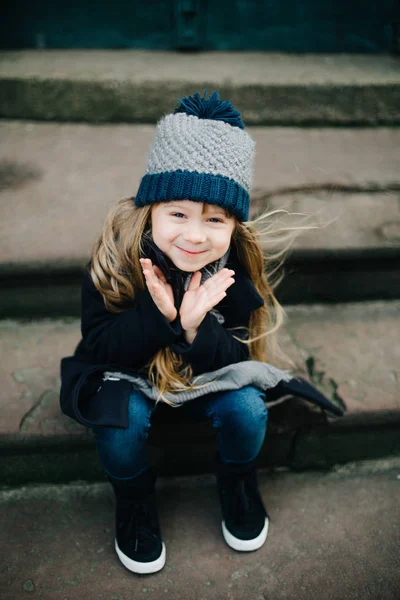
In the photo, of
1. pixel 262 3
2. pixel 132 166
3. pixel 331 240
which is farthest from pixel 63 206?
pixel 262 3

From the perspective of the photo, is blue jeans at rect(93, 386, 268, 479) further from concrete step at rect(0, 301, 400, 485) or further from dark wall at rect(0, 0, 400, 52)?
dark wall at rect(0, 0, 400, 52)

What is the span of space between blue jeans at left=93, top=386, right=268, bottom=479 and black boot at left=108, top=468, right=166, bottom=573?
47 mm

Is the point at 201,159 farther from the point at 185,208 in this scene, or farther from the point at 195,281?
the point at 195,281

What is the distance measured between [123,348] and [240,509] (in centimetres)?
56

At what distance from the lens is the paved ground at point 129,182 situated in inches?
79.7

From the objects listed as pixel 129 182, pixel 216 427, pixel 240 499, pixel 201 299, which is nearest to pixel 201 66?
pixel 129 182

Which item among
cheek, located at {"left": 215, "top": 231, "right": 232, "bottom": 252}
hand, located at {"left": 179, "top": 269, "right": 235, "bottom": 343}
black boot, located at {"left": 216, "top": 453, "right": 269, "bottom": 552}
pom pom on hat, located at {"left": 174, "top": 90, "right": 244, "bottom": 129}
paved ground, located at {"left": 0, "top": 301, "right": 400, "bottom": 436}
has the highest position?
pom pom on hat, located at {"left": 174, "top": 90, "right": 244, "bottom": 129}

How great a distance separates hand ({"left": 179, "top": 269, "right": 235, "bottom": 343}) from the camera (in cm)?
134

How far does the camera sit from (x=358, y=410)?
166 cm

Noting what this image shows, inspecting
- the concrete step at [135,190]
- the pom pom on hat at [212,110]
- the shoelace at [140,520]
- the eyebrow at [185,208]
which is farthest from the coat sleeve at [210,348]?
the concrete step at [135,190]

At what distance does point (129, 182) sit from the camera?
2305mm

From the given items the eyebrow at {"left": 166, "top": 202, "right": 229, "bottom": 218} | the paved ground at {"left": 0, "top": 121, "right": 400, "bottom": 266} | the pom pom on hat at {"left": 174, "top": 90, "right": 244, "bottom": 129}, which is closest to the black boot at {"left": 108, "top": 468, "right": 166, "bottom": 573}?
the eyebrow at {"left": 166, "top": 202, "right": 229, "bottom": 218}

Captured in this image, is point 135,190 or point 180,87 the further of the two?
point 180,87

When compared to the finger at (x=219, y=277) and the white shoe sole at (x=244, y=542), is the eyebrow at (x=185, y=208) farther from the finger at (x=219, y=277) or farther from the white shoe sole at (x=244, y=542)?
the white shoe sole at (x=244, y=542)
